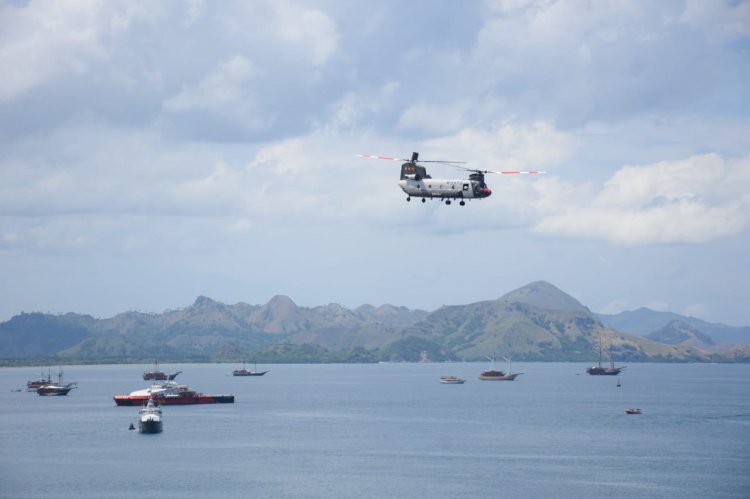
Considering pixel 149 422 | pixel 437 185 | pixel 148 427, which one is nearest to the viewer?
pixel 437 185

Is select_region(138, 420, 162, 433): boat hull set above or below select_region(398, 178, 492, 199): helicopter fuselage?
below

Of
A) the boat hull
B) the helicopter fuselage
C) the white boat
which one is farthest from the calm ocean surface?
the helicopter fuselage

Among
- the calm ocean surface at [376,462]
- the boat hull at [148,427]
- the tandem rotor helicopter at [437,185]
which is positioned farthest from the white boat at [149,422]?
the tandem rotor helicopter at [437,185]

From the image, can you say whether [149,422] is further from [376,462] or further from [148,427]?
[376,462]

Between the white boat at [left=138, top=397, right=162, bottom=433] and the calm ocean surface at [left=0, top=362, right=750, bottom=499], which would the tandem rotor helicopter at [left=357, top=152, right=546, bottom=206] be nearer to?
the calm ocean surface at [left=0, top=362, right=750, bottom=499]

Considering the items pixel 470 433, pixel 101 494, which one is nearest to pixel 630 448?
pixel 470 433

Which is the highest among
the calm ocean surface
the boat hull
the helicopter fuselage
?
the helicopter fuselage

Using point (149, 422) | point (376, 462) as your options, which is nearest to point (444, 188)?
point (376, 462)

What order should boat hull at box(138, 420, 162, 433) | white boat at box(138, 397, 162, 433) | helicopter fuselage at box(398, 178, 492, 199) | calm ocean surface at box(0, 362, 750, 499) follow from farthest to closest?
white boat at box(138, 397, 162, 433)
boat hull at box(138, 420, 162, 433)
calm ocean surface at box(0, 362, 750, 499)
helicopter fuselage at box(398, 178, 492, 199)

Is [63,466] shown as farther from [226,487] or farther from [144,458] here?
[226,487]
